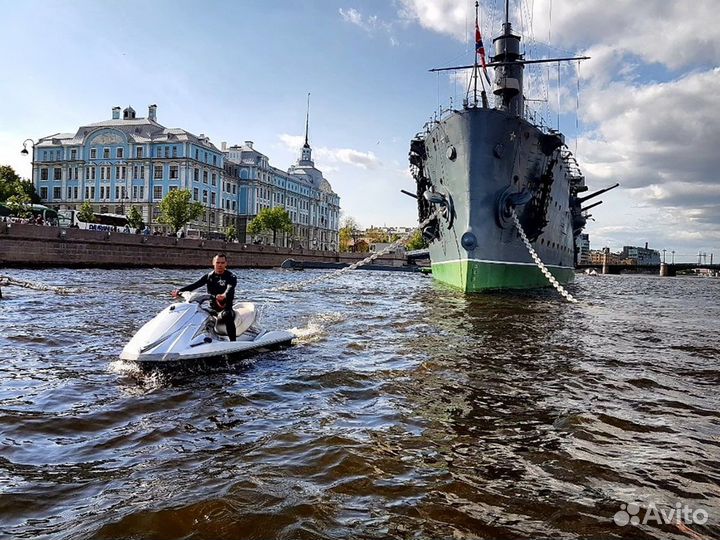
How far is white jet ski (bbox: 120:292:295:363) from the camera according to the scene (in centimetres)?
617

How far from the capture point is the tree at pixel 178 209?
196ft

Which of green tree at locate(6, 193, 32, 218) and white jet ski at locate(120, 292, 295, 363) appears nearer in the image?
white jet ski at locate(120, 292, 295, 363)

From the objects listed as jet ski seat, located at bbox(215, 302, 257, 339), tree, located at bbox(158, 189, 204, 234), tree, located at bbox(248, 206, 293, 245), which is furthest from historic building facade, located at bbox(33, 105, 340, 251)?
jet ski seat, located at bbox(215, 302, 257, 339)

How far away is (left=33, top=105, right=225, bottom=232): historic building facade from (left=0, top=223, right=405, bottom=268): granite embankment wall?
2080cm

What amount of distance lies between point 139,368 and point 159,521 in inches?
144

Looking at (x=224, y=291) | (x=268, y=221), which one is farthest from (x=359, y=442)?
(x=268, y=221)

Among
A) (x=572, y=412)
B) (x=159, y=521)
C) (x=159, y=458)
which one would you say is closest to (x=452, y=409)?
(x=572, y=412)

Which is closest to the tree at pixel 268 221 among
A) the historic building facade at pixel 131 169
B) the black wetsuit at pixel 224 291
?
the historic building facade at pixel 131 169

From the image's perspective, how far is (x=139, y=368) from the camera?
20.5ft

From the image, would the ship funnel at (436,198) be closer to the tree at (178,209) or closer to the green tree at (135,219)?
the tree at (178,209)

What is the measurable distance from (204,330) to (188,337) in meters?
0.40

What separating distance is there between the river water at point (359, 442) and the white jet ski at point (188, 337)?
239mm

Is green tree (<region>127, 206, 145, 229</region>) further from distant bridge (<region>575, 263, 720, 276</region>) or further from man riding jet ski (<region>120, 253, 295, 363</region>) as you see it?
distant bridge (<region>575, 263, 720, 276</region>)

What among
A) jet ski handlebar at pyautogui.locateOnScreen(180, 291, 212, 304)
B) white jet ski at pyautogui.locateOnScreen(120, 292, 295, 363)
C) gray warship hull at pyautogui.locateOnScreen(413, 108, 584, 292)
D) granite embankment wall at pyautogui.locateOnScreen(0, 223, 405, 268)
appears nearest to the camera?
white jet ski at pyautogui.locateOnScreen(120, 292, 295, 363)
